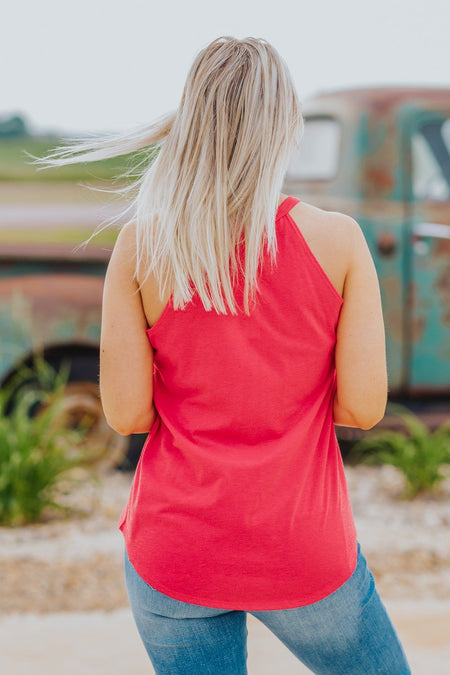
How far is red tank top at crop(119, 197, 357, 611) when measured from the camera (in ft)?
4.02

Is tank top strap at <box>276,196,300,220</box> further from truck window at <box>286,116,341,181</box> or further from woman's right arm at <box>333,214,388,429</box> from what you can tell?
truck window at <box>286,116,341,181</box>

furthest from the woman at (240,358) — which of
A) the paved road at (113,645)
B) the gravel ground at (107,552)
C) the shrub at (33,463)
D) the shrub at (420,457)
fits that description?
the shrub at (420,457)

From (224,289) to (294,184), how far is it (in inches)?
148

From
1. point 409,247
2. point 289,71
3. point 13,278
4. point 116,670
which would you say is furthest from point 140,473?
point 409,247

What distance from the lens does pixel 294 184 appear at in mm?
4859

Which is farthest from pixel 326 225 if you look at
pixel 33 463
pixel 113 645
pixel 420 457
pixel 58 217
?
pixel 58 217

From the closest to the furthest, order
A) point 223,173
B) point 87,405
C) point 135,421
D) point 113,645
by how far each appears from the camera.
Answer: point 223,173 < point 135,421 < point 113,645 < point 87,405

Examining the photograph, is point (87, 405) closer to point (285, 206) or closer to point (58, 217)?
point (58, 217)

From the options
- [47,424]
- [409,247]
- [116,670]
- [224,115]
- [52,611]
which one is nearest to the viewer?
[224,115]

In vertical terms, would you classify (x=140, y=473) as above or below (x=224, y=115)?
below

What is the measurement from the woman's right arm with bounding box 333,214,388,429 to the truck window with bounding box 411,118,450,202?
141 inches

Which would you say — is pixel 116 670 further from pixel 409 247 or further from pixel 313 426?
pixel 409 247

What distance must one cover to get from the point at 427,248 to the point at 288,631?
3683 millimetres

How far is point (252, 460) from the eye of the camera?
4.02 feet
